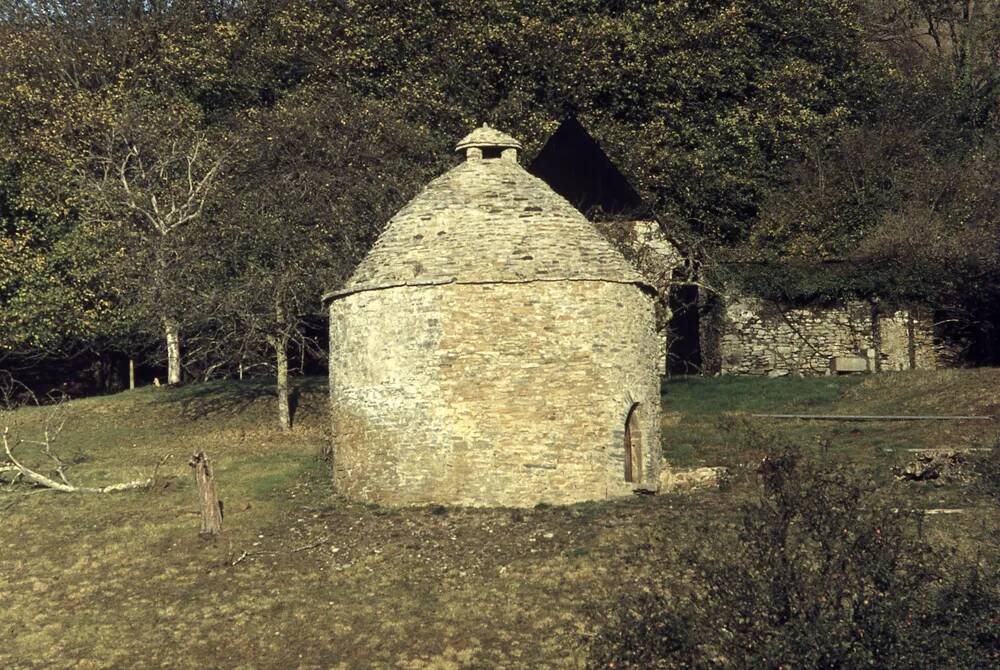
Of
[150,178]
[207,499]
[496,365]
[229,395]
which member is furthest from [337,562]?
[150,178]

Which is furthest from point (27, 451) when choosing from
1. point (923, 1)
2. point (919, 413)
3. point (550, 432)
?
point (923, 1)

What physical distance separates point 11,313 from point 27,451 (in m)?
7.50

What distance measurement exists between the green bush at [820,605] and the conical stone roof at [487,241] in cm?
935

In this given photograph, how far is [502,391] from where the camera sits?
2269cm

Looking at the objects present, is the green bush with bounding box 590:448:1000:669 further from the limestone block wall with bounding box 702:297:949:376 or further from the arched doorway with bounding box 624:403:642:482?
the limestone block wall with bounding box 702:297:949:376

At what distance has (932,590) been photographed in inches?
575

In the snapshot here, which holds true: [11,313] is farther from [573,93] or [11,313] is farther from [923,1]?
[923,1]

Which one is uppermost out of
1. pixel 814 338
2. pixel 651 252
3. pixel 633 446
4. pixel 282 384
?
pixel 651 252

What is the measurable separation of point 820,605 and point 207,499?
544 inches

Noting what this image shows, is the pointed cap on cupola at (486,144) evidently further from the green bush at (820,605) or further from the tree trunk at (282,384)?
the green bush at (820,605)

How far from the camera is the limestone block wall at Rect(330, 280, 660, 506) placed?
22688mm

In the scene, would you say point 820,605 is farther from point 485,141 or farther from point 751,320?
point 751,320

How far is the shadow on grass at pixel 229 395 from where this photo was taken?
3750 centimetres

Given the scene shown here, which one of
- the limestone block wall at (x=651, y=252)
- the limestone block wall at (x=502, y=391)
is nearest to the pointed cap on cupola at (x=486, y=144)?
the limestone block wall at (x=502, y=391)
